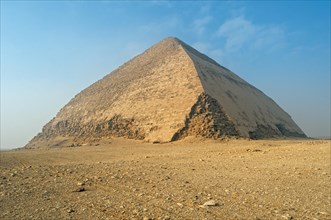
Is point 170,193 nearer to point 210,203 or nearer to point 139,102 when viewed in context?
point 210,203

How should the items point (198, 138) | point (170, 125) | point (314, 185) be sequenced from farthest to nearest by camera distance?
point (170, 125) < point (198, 138) < point (314, 185)

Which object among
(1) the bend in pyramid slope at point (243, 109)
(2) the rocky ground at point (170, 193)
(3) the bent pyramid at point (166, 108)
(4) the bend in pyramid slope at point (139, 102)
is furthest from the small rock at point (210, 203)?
(1) the bend in pyramid slope at point (243, 109)

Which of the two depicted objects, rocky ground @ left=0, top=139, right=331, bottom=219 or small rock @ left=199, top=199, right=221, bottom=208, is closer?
rocky ground @ left=0, top=139, right=331, bottom=219

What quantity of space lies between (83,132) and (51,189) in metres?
24.1

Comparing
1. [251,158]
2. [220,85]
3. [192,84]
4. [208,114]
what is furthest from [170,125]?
[251,158]

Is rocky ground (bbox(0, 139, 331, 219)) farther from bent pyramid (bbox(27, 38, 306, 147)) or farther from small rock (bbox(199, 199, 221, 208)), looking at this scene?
bent pyramid (bbox(27, 38, 306, 147))

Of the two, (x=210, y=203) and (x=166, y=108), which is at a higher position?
(x=166, y=108)

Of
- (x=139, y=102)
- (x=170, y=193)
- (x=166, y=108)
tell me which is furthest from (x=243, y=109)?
(x=170, y=193)

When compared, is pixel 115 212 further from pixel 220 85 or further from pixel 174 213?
pixel 220 85

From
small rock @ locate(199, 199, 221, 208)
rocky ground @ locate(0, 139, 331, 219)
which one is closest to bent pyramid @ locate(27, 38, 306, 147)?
rocky ground @ locate(0, 139, 331, 219)

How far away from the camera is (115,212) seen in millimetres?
4547

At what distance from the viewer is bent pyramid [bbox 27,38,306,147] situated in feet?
75.7

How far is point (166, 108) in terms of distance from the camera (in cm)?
2497

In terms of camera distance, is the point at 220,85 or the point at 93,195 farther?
the point at 220,85
